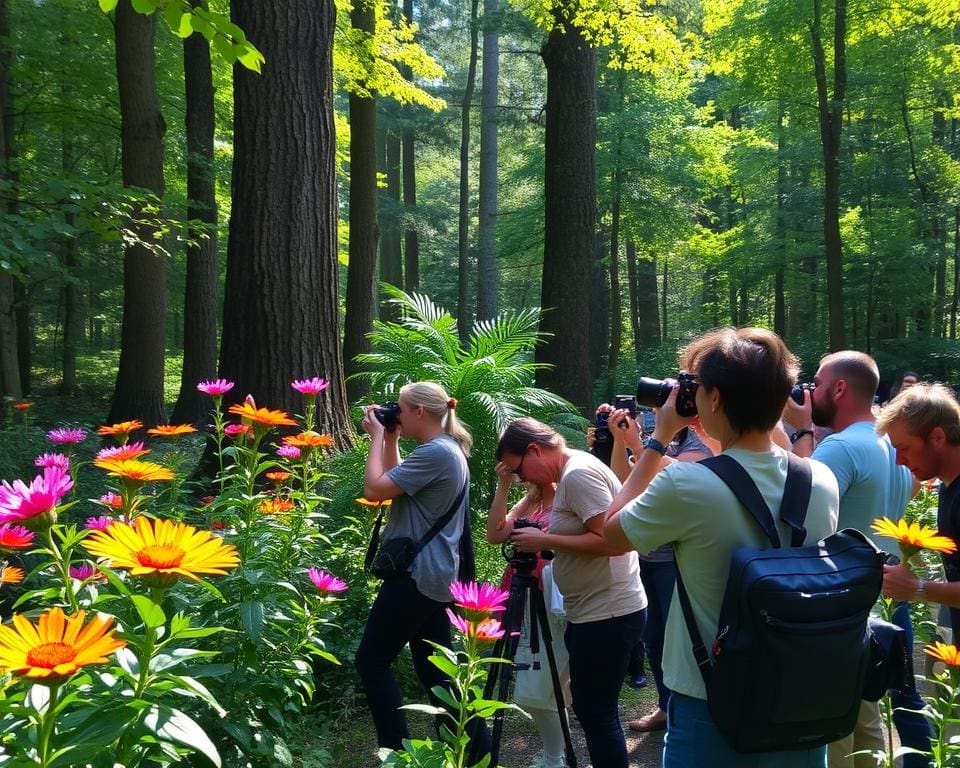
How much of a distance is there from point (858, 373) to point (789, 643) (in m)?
1.80

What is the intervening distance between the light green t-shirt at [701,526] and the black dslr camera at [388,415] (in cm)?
186

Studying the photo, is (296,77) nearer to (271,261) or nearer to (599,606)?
(271,261)

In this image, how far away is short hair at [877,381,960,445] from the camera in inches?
106

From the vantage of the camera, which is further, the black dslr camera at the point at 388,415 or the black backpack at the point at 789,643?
the black dslr camera at the point at 388,415

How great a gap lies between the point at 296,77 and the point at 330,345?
180 centimetres

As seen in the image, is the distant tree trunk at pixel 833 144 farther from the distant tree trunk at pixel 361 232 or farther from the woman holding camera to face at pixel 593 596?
the woman holding camera to face at pixel 593 596

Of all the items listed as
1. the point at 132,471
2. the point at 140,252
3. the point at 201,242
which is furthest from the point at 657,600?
the point at 201,242

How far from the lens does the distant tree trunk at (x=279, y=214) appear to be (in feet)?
17.9

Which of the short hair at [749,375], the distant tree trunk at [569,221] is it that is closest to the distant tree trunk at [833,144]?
the distant tree trunk at [569,221]

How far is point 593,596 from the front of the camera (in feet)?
10.3

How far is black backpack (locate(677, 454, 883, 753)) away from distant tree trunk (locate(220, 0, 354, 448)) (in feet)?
13.4

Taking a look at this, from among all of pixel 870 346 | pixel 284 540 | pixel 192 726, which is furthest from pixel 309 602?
pixel 870 346

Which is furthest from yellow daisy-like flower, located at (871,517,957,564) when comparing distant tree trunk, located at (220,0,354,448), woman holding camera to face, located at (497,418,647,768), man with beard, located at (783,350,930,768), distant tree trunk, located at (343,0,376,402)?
distant tree trunk, located at (343,0,376,402)

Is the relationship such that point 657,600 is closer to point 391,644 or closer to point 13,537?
→ point 391,644
